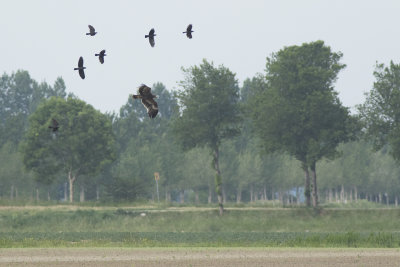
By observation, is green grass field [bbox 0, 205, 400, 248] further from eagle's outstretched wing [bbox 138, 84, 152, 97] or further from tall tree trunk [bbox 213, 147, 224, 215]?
eagle's outstretched wing [bbox 138, 84, 152, 97]

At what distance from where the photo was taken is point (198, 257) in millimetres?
35969

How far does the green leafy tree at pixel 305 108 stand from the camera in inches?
3455

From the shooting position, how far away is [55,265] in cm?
3238

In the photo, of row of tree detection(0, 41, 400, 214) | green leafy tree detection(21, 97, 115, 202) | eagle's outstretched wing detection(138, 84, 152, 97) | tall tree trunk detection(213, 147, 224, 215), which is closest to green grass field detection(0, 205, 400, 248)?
tall tree trunk detection(213, 147, 224, 215)

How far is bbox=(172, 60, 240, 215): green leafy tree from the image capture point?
87875 millimetres

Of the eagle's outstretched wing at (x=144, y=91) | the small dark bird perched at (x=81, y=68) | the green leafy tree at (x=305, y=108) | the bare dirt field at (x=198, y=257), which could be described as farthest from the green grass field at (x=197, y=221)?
the eagle's outstretched wing at (x=144, y=91)

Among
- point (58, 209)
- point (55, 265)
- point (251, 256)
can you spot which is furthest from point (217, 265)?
point (58, 209)

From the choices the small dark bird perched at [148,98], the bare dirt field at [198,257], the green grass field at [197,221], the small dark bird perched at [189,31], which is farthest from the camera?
the green grass field at [197,221]

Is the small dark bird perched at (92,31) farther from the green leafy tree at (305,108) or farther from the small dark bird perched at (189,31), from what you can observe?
the green leafy tree at (305,108)

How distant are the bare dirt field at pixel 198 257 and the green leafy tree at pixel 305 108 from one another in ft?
158

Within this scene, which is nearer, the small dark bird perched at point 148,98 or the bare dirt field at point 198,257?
the small dark bird perched at point 148,98

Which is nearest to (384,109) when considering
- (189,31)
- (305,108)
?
(305,108)

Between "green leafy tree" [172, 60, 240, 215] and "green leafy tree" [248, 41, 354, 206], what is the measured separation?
17.2 ft

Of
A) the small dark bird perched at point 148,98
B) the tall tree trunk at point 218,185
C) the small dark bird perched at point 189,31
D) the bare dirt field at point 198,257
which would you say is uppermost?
the small dark bird perched at point 189,31
